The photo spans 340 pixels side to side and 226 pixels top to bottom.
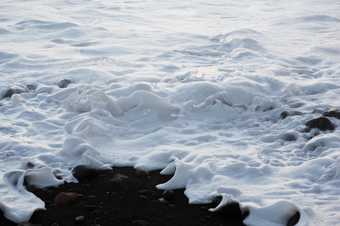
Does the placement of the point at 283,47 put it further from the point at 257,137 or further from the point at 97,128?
the point at 97,128

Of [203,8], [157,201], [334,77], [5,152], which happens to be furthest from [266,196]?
[203,8]

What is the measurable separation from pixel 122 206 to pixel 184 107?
1.92 m

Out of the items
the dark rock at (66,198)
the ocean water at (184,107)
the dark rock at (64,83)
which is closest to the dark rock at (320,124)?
the ocean water at (184,107)

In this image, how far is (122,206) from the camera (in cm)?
392

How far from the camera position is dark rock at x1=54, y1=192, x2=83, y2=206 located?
12.9 feet

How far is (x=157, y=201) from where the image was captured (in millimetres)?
3986

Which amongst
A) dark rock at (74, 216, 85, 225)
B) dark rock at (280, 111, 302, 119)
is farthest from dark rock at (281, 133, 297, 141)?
dark rock at (74, 216, 85, 225)

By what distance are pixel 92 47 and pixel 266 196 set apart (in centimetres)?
462

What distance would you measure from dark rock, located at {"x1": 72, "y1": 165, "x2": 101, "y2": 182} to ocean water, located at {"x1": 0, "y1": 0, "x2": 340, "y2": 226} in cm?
6

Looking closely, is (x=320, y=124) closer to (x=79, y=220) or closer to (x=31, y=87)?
(x=79, y=220)

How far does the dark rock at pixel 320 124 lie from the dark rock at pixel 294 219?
4.95ft

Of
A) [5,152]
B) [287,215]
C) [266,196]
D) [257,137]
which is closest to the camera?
[287,215]

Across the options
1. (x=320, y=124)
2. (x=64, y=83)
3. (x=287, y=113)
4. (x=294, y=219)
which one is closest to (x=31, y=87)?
(x=64, y=83)

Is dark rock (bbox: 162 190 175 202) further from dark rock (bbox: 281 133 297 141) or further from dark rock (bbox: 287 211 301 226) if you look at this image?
dark rock (bbox: 281 133 297 141)
